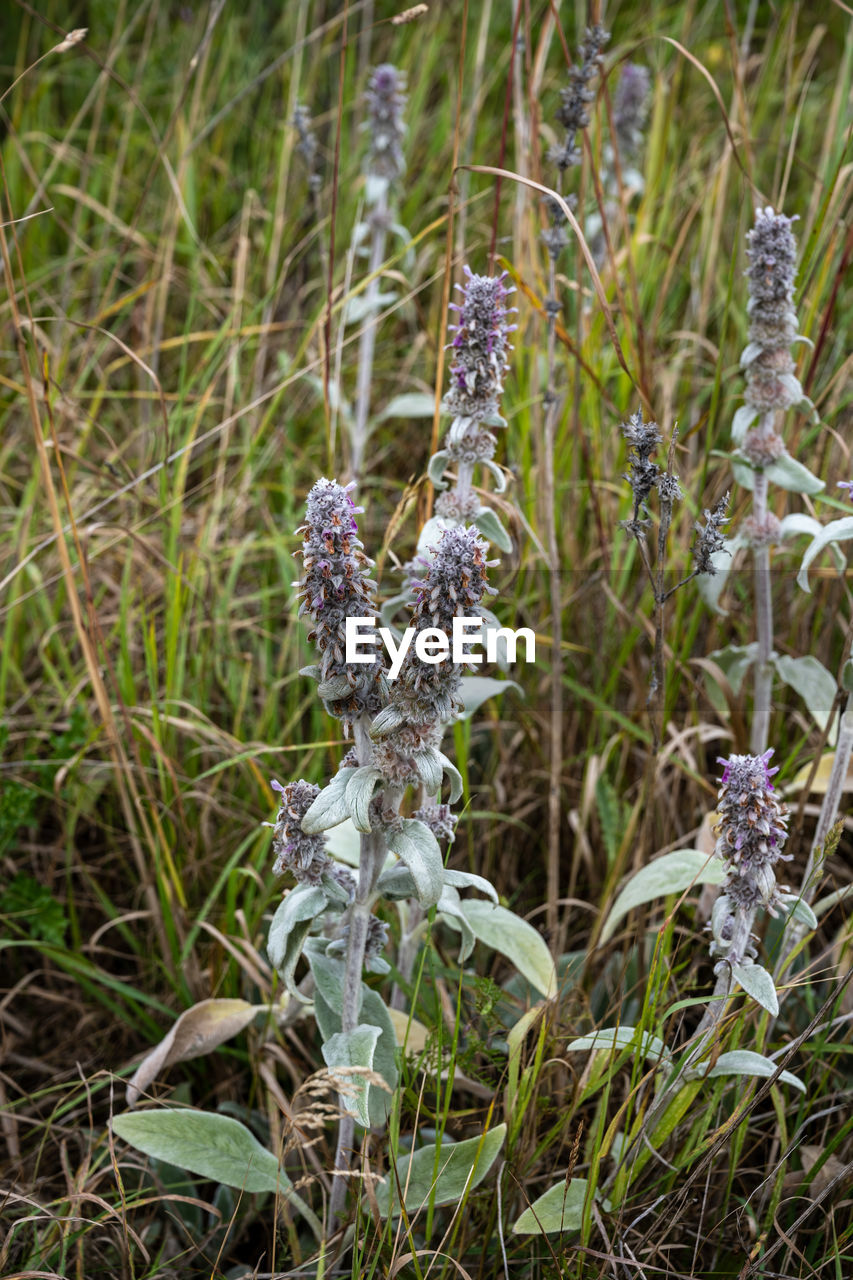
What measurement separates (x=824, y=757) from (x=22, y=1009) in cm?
202

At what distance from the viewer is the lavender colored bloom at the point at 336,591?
5.25 ft

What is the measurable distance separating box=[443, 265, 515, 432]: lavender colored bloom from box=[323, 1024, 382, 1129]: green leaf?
1.15 m

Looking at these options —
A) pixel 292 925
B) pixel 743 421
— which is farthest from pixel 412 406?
pixel 292 925

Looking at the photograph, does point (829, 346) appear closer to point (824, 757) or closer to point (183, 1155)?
point (824, 757)

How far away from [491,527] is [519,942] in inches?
33.8

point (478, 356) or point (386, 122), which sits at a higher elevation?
point (386, 122)

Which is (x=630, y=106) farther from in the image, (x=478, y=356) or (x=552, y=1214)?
(x=552, y=1214)

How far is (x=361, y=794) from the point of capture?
1.66 m

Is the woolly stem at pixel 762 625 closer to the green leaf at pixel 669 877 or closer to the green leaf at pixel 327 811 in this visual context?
the green leaf at pixel 669 877

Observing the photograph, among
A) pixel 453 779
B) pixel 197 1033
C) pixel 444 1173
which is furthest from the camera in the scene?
pixel 197 1033

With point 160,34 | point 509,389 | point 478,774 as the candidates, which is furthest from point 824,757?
point 160,34

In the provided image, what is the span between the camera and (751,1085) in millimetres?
1982

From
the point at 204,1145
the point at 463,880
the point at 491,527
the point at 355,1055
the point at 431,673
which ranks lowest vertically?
the point at 204,1145

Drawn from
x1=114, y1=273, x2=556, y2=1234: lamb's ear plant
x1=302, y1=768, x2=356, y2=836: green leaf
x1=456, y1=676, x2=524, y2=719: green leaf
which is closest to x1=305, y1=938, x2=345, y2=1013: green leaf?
x1=114, y1=273, x2=556, y2=1234: lamb's ear plant
